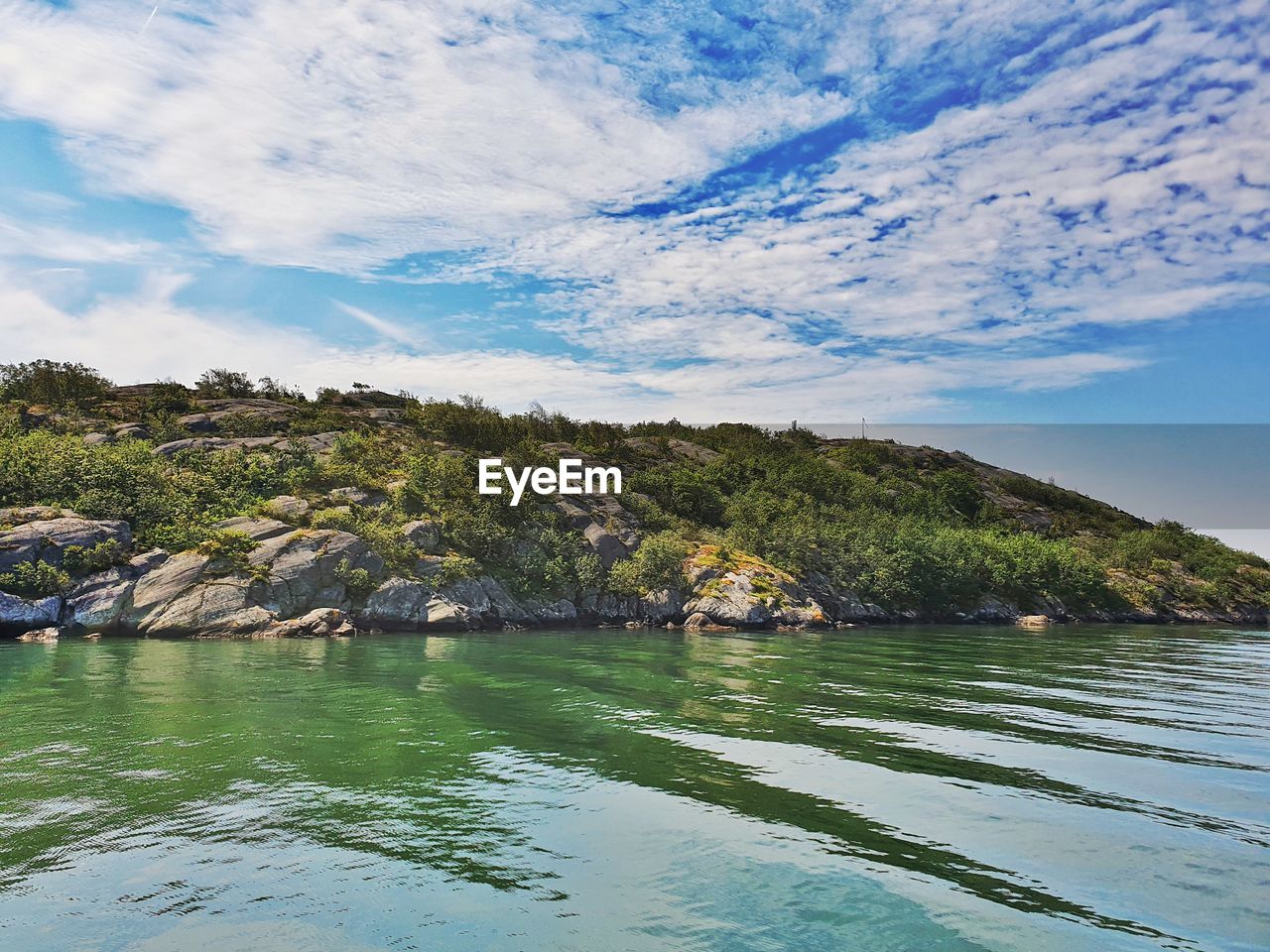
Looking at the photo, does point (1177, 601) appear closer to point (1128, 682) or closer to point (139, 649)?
point (1128, 682)

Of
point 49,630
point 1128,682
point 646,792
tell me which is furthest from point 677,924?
point 49,630

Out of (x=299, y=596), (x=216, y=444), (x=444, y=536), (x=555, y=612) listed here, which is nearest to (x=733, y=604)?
Result: (x=555, y=612)

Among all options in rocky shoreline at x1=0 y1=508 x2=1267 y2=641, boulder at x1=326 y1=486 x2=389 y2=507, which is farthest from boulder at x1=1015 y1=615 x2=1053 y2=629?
boulder at x1=326 y1=486 x2=389 y2=507

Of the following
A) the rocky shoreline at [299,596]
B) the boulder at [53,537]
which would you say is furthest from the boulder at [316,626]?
the boulder at [53,537]

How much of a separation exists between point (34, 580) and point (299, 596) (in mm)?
14775

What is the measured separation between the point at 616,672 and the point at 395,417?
86.5m

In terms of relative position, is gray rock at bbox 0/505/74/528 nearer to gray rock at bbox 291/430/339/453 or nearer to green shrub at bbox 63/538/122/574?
green shrub at bbox 63/538/122/574

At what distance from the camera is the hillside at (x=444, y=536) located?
1873 inches

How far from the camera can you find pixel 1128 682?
2917 centimetres

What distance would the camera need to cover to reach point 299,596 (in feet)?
165

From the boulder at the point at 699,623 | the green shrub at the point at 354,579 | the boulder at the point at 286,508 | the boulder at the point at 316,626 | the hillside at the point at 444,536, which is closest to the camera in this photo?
the boulder at the point at 316,626

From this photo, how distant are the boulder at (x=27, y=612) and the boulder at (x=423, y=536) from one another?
2304cm

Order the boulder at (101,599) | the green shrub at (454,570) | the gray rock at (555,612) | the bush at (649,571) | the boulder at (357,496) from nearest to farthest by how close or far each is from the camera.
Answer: the boulder at (101,599) < the green shrub at (454,570) < the gray rock at (555,612) < the boulder at (357,496) < the bush at (649,571)

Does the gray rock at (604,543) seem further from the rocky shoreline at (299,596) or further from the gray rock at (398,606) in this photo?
the gray rock at (398,606)
